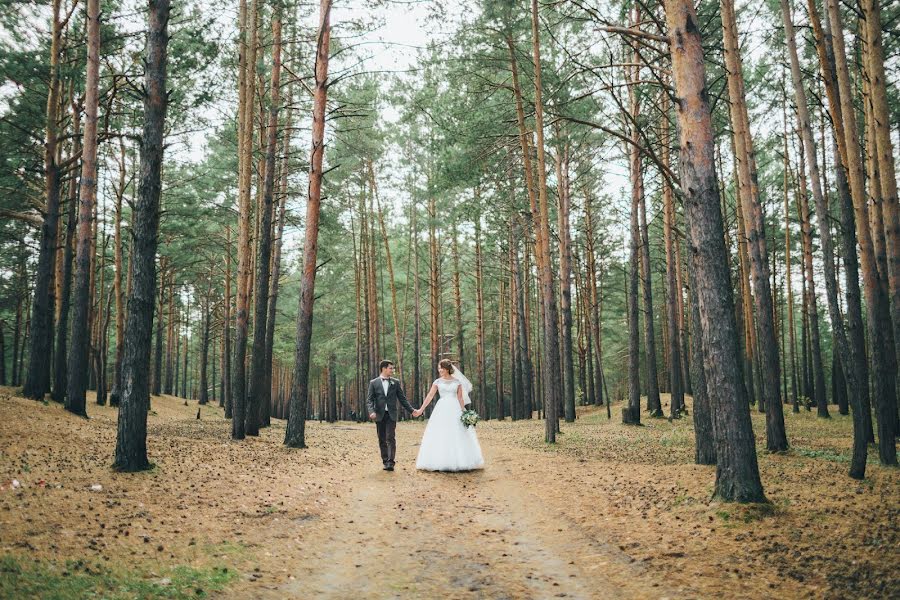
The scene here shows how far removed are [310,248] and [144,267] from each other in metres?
4.88

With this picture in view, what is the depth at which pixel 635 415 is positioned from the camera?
18234 mm

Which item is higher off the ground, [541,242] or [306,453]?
[541,242]

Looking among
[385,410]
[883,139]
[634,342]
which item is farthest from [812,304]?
[385,410]

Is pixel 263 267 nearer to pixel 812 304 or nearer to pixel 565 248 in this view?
pixel 565 248

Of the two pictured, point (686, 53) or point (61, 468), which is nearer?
point (686, 53)

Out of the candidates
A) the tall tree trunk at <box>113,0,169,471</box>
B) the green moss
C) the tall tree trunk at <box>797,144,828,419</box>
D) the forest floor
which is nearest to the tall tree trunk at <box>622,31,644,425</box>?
the tall tree trunk at <box>797,144,828,419</box>

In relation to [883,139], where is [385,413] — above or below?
below

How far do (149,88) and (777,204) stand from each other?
2797 cm

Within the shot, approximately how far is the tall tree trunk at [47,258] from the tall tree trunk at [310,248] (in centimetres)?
745

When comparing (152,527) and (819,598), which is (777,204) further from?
(152,527)

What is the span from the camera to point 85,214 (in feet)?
43.7

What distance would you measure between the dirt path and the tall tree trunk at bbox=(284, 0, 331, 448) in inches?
194

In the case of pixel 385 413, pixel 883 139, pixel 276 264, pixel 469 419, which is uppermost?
pixel 276 264

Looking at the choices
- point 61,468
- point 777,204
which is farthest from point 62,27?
point 777,204
